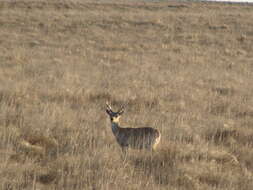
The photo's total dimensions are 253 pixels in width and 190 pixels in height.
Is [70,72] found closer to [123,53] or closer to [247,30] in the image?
Answer: [123,53]

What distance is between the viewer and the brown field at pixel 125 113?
557 centimetres

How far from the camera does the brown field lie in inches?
219

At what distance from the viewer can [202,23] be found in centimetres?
3212

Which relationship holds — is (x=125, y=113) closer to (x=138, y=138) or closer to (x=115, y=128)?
(x=115, y=128)

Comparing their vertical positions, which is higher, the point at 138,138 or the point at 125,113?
the point at 125,113

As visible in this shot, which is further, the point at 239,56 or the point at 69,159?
the point at 239,56

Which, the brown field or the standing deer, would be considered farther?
the standing deer

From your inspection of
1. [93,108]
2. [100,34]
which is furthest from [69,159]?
[100,34]

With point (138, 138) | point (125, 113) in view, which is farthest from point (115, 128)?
point (125, 113)

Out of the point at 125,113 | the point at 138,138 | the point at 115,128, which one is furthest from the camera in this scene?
the point at 125,113

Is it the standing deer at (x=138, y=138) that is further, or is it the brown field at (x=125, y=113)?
the standing deer at (x=138, y=138)

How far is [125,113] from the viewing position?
931 centimetres

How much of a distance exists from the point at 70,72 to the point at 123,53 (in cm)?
561

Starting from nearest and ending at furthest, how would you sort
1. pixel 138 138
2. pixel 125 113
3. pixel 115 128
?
pixel 138 138 → pixel 115 128 → pixel 125 113
